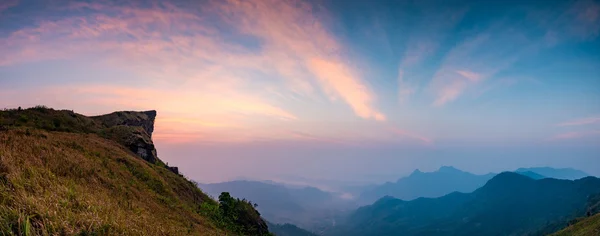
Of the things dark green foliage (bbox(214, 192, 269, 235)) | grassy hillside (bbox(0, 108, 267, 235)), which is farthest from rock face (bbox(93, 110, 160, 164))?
dark green foliage (bbox(214, 192, 269, 235))

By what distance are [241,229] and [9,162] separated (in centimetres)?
2711

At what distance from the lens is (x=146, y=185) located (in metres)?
24.5

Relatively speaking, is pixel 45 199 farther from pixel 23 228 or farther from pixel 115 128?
pixel 115 128

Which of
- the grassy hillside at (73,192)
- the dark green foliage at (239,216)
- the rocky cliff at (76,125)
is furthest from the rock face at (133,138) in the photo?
the dark green foliage at (239,216)

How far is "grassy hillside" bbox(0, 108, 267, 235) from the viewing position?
23.6 ft

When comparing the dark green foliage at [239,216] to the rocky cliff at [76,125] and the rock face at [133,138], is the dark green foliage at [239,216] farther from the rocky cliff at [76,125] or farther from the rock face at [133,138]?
the rocky cliff at [76,125]

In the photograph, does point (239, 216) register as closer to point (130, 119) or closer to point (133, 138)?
point (133, 138)

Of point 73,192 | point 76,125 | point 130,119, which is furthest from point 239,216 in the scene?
point 130,119

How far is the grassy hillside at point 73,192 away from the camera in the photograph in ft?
23.6

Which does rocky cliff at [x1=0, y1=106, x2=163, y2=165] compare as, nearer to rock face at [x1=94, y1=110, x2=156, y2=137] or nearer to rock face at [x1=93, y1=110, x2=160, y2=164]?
rock face at [x1=93, y1=110, x2=160, y2=164]

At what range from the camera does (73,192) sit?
9750 millimetres

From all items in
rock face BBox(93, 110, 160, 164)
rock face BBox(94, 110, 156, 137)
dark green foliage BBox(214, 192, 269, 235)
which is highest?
rock face BBox(94, 110, 156, 137)

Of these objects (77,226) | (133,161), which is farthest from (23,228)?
(133,161)

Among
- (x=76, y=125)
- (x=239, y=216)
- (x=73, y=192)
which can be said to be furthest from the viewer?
(x=239, y=216)
